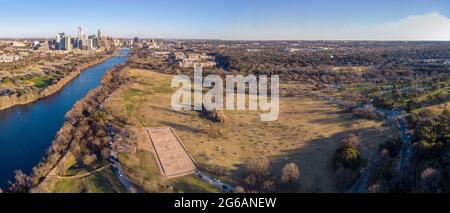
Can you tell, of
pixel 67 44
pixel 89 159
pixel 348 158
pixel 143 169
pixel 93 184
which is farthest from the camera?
pixel 67 44

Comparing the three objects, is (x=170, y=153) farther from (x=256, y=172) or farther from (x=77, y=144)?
(x=256, y=172)

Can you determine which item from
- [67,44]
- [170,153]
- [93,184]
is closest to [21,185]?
[93,184]

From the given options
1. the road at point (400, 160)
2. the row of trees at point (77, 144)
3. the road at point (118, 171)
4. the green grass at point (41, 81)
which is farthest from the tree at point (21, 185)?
the green grass at point (41, 81)

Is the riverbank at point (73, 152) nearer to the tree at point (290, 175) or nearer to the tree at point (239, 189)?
the tree at point (239, 189)

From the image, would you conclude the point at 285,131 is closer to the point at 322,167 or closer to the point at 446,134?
the point at 322,167

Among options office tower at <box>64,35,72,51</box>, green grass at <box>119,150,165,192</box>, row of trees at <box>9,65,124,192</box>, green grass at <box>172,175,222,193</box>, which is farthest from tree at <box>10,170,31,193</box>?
office tower at <box>64,35,72,51</box>

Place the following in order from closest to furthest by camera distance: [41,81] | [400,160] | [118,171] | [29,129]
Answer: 1. [400,160]
2. [118,171]
3. [29,129]
4. [41,81]

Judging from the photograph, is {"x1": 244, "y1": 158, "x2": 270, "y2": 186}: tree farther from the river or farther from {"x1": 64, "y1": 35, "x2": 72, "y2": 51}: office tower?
{"x1": 64, "y1": 35, "x2": 72, "y2": 51}: office tower
